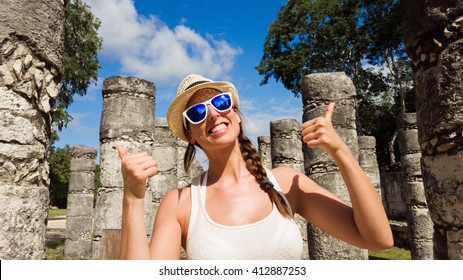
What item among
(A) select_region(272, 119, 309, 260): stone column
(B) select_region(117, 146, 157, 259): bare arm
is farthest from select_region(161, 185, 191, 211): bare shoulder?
(A) select_region(272, 119, 309, 260): stone column

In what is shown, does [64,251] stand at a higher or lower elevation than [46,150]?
lower

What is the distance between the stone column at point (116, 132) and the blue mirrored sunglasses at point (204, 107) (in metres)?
4.90

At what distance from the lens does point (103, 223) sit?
621 centimetres

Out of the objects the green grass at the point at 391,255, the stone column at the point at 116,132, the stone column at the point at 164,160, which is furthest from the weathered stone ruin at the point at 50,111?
the green grass at the point at 391,255

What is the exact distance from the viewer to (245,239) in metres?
1.42

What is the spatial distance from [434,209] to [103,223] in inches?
211

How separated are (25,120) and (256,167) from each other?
1.71m

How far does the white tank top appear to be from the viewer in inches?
55.5

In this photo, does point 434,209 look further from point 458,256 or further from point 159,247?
point 159,247

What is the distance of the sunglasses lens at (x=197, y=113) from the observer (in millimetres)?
1651

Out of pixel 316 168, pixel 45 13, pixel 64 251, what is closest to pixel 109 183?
pixel 316 168

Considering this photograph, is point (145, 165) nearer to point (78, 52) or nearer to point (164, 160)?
point (164, 160)

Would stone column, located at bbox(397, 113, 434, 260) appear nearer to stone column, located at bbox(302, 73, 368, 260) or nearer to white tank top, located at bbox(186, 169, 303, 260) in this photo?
stone column, located at bbox(302, 73, 368, 260)

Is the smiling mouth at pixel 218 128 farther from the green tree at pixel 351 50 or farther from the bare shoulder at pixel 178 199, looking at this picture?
the green tree at pixel 351 50
